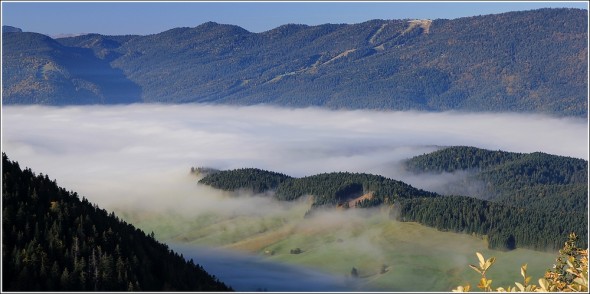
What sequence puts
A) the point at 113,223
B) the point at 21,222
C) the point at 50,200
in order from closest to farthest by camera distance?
the point at 21,222 → the point at 50,200 → the point at 113,223

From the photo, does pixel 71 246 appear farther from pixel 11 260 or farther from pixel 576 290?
pixel 576 290

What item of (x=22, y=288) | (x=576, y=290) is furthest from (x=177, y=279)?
(x=576, y=290)

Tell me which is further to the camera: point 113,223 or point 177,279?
point 113,223

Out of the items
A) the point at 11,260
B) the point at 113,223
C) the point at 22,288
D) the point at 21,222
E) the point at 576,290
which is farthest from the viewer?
the point at 113,223

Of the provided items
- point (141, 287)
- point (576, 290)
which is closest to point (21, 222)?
point (141, 287)

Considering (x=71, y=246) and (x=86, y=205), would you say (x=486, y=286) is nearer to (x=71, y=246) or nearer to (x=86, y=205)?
(x=71, y=246)

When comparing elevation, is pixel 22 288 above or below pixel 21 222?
below
